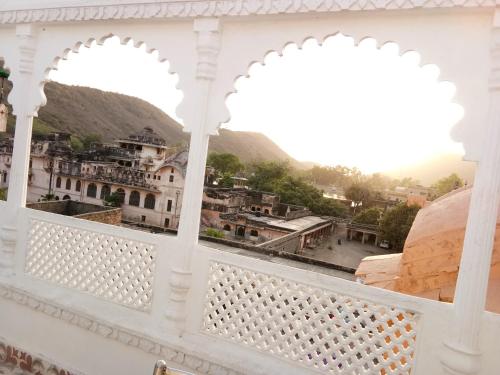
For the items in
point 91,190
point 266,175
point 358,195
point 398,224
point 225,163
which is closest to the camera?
point 91,190

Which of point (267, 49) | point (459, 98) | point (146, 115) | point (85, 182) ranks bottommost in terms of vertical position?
point (85, 182)

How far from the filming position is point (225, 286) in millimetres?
3209

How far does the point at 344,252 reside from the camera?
36812 millimetres

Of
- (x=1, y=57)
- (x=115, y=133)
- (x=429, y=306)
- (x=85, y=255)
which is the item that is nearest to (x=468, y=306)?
(x=429, y=306)

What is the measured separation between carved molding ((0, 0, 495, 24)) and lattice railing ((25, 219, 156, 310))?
1.76 meters

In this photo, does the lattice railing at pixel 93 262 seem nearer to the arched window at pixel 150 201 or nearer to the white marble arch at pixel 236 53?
the white marble arch at pixel 236 53

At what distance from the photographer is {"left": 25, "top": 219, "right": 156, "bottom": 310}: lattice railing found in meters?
3.48

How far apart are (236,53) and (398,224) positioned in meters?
33.4

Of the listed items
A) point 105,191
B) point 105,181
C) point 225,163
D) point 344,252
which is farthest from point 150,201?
point 225,163

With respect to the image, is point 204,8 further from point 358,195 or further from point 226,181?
point 358,195

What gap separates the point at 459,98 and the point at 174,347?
8.16ft

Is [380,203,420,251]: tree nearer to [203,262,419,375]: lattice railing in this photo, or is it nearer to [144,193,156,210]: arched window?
[144,193,156,210]: arched window

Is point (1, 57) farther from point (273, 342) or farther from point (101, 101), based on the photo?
point (101, 101)

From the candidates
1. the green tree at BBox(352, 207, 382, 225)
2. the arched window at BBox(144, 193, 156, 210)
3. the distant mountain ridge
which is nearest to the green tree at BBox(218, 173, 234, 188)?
the arched window at BBox(144, 193, 156, 210)
